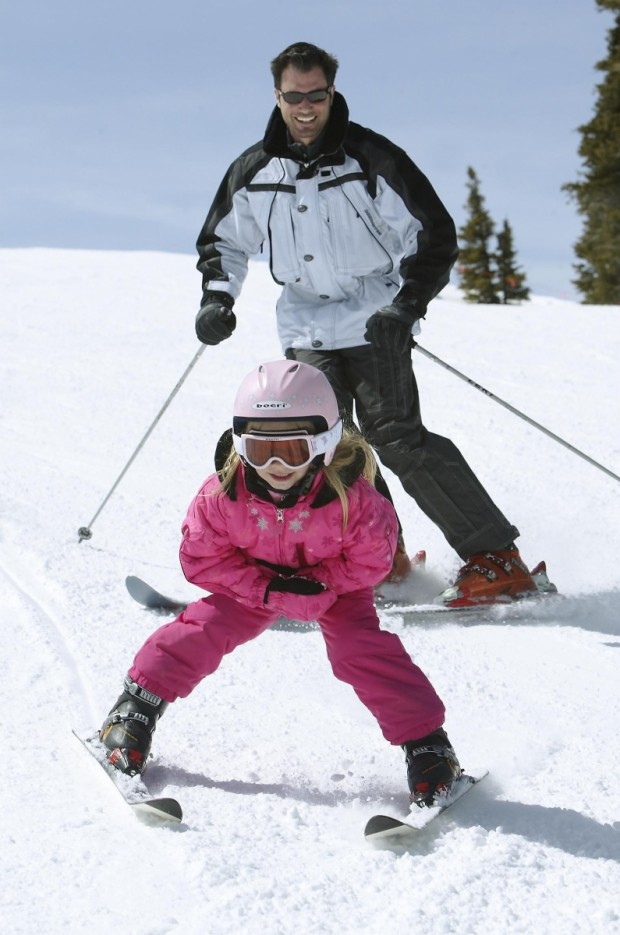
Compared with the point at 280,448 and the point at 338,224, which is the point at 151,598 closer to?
the point at 280,448

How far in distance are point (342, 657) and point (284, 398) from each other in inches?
27.1

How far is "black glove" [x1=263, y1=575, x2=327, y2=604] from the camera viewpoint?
2592 millimetres

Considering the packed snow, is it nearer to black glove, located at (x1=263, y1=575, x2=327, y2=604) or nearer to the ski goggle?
black glove, located at (x1=263, y1=575, x2=327, y2=604)

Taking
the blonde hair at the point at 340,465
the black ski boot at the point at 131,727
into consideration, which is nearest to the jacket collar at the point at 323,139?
the blonde hair at the point at 340,465

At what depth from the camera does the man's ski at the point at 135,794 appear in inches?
87.3

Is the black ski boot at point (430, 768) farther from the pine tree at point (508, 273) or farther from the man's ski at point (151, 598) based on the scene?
the pine tree at point (508, 273)

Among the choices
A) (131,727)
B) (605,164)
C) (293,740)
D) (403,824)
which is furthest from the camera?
(605,164)

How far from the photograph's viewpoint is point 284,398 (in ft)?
8.34

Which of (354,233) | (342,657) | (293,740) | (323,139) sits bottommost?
(293,740)

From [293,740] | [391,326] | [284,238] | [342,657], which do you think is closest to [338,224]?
[284,238]

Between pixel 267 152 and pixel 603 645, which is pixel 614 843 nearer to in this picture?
pixel 603 645

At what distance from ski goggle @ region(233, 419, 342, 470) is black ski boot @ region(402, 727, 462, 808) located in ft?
2.51

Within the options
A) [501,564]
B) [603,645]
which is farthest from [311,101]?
[603,645]

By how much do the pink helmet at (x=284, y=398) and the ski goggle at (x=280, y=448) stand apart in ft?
0.13
